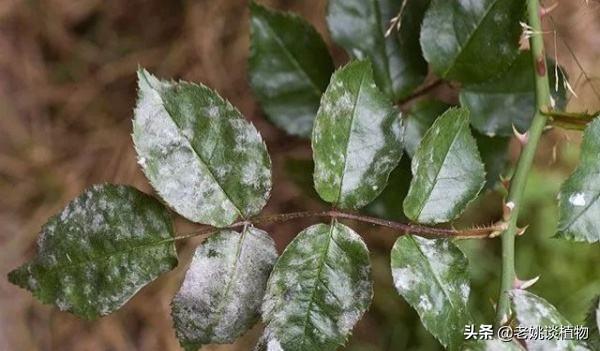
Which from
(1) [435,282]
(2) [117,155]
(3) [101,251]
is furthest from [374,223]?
(2) [117,155]

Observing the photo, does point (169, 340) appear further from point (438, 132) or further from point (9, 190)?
point (438, 132)

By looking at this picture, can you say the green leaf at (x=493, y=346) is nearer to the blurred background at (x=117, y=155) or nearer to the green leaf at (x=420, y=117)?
the green leaf at (x=420, y=117)

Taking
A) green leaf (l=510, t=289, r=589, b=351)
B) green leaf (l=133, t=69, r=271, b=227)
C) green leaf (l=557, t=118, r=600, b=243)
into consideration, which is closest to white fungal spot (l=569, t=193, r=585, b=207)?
green leaf (l=557, t=118, r=600, b=243)

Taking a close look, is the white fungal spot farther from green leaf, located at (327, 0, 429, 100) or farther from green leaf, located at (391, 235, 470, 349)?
green leaf, located at (327, 0, 429, 100)

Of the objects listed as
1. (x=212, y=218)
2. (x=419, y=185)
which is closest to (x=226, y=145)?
(x=212, y=218)

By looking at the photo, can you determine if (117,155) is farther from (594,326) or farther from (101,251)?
(594,326)

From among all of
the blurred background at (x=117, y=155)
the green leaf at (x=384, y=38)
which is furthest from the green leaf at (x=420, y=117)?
the blurred background at (x=117, y=155)

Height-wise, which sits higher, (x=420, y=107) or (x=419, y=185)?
(x=420, y=107)
